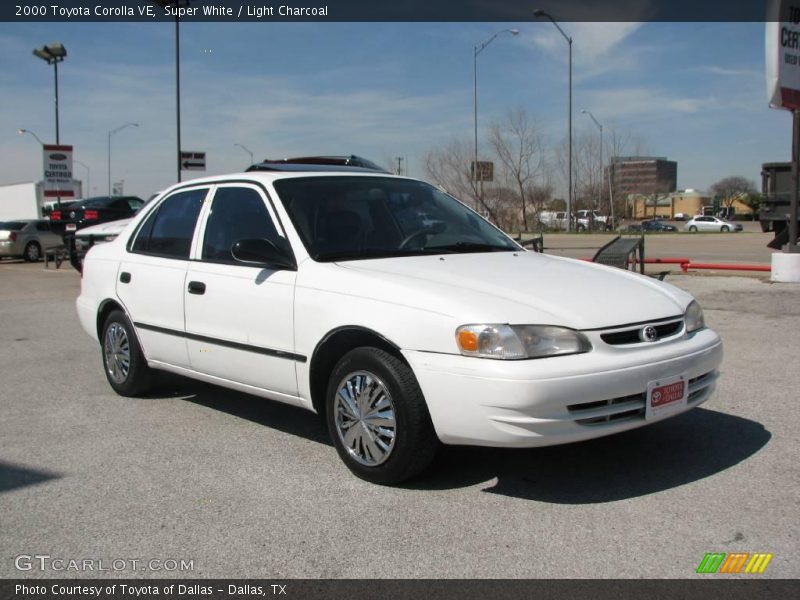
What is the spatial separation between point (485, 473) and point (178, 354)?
2.31m

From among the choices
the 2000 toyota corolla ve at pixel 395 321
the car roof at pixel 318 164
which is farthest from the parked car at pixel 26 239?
the 2000 toyota corolla ve at pixel 395 321

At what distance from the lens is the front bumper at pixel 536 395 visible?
140 inches

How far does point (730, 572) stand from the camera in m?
3.09

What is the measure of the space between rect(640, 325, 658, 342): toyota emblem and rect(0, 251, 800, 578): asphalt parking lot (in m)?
0.75

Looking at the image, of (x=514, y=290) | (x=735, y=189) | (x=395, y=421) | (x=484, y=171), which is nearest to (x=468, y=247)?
(x=514, y=290)

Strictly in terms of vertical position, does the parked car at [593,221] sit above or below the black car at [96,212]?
above

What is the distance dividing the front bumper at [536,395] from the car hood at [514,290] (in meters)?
0.21

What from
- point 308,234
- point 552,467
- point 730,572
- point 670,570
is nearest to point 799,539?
point 730,572

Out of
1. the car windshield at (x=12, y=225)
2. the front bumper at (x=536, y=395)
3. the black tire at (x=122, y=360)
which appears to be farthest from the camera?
the car windshield at (x=12, y=225)

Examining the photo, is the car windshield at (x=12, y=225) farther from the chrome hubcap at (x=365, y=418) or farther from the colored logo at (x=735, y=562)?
the colored logo at (x=735, y=562)

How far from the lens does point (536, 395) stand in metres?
3.55

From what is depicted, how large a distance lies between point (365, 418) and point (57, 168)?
26.3 m

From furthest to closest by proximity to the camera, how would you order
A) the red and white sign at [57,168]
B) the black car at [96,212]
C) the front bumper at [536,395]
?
1. the red and white sign at [57,168]
2. the black car at [96,212]
3. the front bumper at [536,395]

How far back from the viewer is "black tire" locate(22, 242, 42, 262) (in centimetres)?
2625
